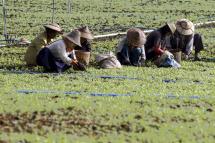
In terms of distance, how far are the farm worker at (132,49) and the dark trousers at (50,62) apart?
2.31 metres

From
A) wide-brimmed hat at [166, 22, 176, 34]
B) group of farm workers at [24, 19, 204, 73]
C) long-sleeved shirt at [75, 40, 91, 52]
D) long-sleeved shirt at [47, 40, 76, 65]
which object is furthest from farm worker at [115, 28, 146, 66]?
long-sleeved shirt at [47, 40, 76, 65]

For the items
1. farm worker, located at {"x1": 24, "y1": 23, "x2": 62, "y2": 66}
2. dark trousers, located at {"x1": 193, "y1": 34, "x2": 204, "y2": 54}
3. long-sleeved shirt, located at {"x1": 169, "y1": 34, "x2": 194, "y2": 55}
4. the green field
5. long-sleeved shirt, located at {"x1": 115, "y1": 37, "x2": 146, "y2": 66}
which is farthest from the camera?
dark trousers, located at {"x1": 193, "y1": 34, "x2": 204, "y2": 54}

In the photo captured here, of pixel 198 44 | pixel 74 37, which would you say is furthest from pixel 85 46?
pixel 198 44

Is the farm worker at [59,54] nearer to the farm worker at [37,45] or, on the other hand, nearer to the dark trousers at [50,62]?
the dark trousers at [50,62]

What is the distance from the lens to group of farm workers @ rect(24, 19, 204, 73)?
14.6 metres

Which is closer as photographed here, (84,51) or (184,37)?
(84,51)

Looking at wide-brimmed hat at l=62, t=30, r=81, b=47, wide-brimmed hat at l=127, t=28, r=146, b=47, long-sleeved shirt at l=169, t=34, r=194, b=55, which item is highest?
wide-brimmed hat at l=62, t=30, r=81, b=47

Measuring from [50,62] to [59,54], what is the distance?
295 millimetres

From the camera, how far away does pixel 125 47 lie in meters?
16.5

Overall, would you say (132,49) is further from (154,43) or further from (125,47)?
(154,43)

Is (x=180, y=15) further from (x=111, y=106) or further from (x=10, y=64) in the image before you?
(x=111, y=106)

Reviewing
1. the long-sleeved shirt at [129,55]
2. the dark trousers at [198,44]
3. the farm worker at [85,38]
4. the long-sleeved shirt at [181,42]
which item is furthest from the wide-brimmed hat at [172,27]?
the farm worker at [85,38]

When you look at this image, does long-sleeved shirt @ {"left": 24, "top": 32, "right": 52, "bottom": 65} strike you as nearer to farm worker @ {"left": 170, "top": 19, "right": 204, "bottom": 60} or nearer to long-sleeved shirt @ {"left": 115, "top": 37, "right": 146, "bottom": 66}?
long-sleeved shirt @ {"left": 115, "top": 37, "right": 146, "bottom": 66}

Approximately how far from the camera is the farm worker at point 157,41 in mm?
16547
